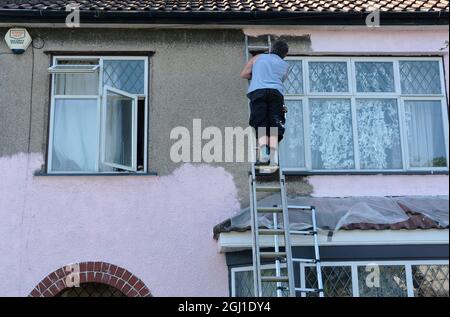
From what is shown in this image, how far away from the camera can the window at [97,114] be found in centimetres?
988

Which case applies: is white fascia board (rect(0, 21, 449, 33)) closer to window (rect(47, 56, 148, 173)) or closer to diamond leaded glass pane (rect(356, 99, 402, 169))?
window (rect(47, 56, 148, 173))

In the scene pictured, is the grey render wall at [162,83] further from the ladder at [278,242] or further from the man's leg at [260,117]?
the ladder at [278,242]

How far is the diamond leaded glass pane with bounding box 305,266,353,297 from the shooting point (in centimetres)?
895

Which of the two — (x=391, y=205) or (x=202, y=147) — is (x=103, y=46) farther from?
(x=391, y=205)

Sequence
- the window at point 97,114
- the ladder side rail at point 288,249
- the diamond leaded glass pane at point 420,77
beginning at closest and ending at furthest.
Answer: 1. the ladder side rail at point 288,249
2. the window at point 97,114
3. the diamond leaded glass pane at point 420,77

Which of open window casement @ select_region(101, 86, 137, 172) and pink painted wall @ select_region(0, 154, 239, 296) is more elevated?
open window casement @ select_region(101, 86, 137, 172)

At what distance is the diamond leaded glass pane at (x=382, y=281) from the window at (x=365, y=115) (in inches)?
59.1

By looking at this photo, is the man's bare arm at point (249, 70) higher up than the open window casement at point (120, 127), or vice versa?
the man's bare arm at point (249, 70)

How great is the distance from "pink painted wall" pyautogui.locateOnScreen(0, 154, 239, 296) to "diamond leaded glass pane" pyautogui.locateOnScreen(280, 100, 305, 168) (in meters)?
0.92

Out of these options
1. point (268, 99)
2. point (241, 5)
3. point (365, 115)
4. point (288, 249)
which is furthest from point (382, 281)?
point (241, 5)

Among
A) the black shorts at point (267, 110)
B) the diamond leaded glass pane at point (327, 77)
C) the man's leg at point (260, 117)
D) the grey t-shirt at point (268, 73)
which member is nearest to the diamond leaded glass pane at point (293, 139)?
the diamond leaded glass pane at point (327, 77)

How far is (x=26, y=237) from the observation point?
369 inches

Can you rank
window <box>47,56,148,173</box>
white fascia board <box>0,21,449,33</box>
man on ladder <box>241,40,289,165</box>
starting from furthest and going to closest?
white fascia board <box>0,21,449,33</box>
window <box>47,56,148,173</box>
man on ladder <box>241,40,289,165</box>

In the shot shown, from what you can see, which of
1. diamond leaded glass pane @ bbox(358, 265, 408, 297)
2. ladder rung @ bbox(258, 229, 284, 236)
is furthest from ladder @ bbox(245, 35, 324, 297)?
diamond leaded glass pane @ bbox(358, 265, 408, 297)
